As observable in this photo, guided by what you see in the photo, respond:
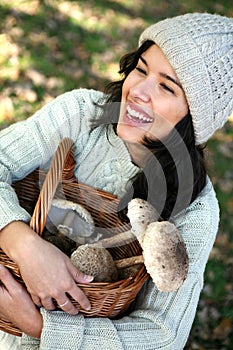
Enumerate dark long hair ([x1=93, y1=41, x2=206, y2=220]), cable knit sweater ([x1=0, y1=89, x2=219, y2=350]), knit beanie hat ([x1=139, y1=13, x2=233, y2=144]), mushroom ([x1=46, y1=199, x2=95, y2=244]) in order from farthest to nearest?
dark long hair ([x1=93, y1=41, x2=206, y2=220])
mushroom ([x1=46, y1=199, x2=95, y2=244])
knit beanie hat ([x1=139, y1=13, x2=233, y2=144])
cable knit sweater ([x1=0, y1=89, x2=219, y2=350])

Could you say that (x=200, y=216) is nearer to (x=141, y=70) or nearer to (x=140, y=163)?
(x=140, y=163)

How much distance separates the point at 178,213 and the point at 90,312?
1.81ft

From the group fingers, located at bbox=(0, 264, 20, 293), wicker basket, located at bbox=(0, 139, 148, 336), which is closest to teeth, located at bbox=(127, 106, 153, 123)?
wicker basket, located at bbox=(0, 139, 148, 336)

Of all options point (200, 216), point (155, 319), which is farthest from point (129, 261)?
point (200, 216)

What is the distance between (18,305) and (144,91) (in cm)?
86

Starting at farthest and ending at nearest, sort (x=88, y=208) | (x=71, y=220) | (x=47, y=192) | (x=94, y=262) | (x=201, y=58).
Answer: (x=88, y=208) < (x=71, y=220) < (x=201, y=58) < (x=94, y=262) < (x=47, y=192)

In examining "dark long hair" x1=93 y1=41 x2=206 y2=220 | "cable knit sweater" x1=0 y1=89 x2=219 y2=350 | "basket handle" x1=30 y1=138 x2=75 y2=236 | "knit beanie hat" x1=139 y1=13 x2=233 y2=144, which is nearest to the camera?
"basket handle" x1=30 y1=138 x2=75 y2=236

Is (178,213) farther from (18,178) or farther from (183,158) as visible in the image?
(18,178)

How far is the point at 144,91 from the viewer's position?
74.9 inches

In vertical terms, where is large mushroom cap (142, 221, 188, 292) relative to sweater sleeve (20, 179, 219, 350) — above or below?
above

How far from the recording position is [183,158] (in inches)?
85.4

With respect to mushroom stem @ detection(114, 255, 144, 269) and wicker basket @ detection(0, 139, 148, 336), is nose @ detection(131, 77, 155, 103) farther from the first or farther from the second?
mushroom stem @ detection(114, 255, 144, 269)

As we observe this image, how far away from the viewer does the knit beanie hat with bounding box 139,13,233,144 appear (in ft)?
6.09

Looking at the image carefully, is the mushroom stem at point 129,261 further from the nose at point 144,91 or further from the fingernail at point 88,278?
the nose at point 144,91
